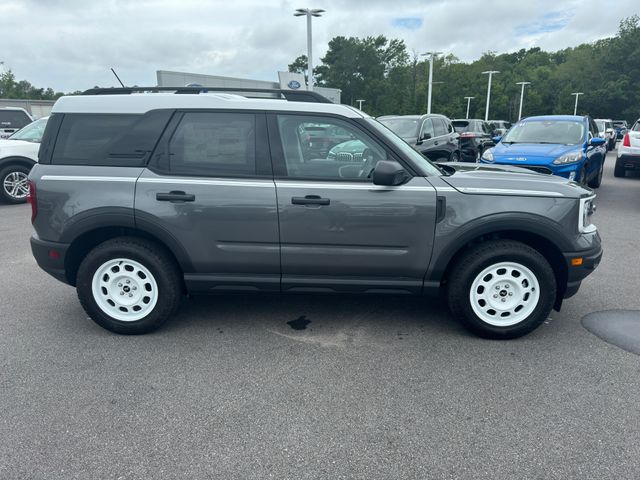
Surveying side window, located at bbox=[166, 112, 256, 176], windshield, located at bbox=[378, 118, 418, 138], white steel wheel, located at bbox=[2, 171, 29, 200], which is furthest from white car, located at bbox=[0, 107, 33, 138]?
side window, located at bbox=[166, 112, 256, 176]

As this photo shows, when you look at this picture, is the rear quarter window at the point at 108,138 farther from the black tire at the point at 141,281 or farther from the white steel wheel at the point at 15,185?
the white steel wheel at the point at 15,185

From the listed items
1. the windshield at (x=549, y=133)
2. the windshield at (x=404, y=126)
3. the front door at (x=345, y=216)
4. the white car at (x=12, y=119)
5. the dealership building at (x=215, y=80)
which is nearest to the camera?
the front door at (x=345, y=216)

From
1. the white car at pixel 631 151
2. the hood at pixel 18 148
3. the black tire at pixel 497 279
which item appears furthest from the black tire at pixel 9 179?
the white car at pixel 631 151

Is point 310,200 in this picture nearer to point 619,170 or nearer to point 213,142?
point 213,142

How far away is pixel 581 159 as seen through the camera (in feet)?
29.5

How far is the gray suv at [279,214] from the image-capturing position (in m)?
3.67

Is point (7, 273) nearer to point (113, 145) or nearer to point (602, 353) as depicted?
point (113, 145)

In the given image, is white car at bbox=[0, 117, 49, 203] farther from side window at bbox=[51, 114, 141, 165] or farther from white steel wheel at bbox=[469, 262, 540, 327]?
white steel wheel at bbox=[469, 262, 540, 327]

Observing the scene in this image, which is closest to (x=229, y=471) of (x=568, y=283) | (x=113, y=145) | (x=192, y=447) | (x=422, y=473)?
(x=192, y=447)

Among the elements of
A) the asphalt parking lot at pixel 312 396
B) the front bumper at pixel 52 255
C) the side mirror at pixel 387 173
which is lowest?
the asphalt parking lot at pixel 312 396

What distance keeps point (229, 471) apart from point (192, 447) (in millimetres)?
295

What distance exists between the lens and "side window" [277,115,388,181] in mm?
3750

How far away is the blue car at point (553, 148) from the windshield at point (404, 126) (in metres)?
1.91

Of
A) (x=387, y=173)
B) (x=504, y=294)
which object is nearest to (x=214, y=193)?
(x=387, y=173)
